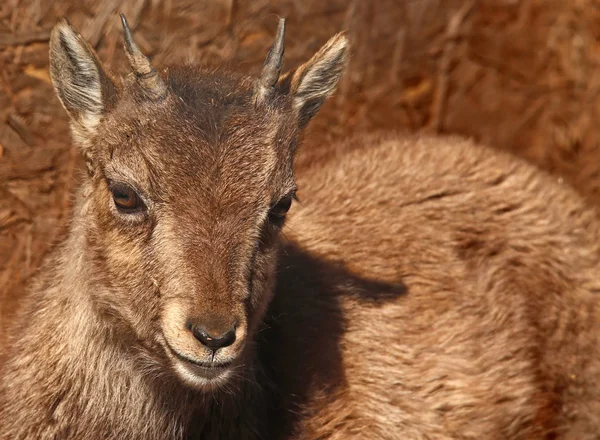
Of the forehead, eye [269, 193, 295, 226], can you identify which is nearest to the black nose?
the forehead

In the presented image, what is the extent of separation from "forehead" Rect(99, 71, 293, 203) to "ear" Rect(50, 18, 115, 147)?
12cm

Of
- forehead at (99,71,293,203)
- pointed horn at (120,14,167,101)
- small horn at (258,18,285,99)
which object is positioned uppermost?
small horn at (258,18,285,99)

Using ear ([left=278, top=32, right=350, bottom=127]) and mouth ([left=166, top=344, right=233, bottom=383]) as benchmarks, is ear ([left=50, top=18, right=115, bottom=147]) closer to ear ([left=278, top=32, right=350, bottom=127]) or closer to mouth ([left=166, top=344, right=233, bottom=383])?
ear ([left=278, top=32, right=350, bottom=127])

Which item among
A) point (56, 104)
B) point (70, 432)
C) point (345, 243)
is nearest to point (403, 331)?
point (345, 243)

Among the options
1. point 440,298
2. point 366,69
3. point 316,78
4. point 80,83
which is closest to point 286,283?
point 440,298

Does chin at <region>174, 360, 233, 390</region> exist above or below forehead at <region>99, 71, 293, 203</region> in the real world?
below

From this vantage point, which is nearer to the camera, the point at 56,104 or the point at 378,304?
the point at 378,304

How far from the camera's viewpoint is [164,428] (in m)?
5.47

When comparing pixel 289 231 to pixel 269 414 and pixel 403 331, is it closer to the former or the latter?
pixel 403 331

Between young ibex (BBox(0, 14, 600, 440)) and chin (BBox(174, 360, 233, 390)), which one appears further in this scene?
young ibex (BBox(0, 14, 600, 440))

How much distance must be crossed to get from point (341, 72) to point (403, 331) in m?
1.81

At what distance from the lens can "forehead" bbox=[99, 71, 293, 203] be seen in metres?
4.91

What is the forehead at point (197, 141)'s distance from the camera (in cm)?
491

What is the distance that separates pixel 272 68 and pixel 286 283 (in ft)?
5.11
